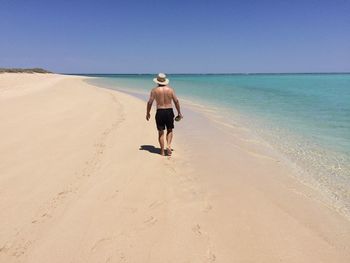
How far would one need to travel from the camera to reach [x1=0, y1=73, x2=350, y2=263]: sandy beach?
11.1ft

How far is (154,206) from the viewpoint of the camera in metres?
4.38

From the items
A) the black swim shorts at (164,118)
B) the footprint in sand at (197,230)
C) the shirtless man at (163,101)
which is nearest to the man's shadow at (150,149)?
the shirtless man at (163,101)

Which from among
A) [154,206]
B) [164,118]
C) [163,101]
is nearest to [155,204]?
[154,206]

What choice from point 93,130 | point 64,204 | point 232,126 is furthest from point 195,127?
point 64,204

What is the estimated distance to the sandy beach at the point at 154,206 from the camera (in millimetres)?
3383

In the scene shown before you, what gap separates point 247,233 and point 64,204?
8.00 ft

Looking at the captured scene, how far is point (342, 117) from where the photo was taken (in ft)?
45.9

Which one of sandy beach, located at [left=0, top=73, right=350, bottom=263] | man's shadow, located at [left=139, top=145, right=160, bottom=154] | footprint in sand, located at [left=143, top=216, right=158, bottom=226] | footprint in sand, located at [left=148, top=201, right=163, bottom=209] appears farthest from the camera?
man's shadow, located at [left=139, top=145, right=160, bottom=154]

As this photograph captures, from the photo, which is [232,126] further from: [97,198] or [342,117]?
[97,198]

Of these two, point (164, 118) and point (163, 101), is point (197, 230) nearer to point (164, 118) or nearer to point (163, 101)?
point (164, 118)

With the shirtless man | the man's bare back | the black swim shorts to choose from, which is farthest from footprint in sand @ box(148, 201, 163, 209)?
the man's bare back

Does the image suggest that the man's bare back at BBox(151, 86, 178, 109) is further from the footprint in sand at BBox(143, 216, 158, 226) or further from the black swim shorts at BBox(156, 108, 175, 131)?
the footprint in sand at BBox(143, 216, 158, 226)

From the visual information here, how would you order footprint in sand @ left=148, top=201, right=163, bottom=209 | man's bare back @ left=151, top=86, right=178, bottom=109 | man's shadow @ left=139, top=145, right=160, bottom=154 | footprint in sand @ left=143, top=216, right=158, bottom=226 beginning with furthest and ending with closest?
man's shadow @ left=139, top=145, right=160, bottom=154
man's bare back @ left=151, top=86, right=178, bottom=109
footprint in sand @ left=148, top=201, right=163, bottom=209
footprint in sand @ left=143, top=216, right=158, bottom=226

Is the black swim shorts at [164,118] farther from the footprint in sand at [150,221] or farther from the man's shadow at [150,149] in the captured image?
the footprint in sand at [150,221]
